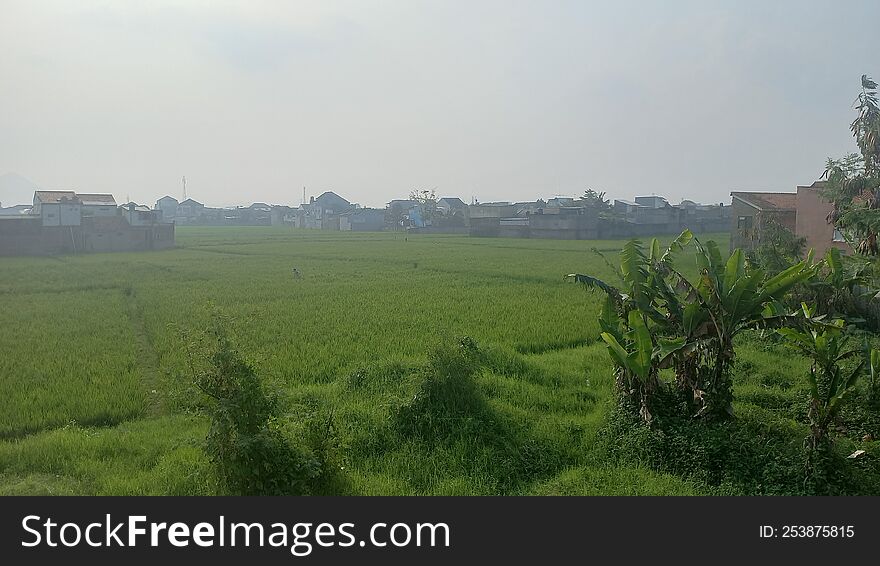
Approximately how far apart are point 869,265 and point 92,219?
28.3 metres

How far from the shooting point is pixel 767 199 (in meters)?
28.3

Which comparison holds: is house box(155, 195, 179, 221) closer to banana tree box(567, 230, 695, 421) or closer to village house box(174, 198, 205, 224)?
village house box(174, 198, 205, 224)

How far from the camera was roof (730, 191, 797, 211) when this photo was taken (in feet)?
88.4

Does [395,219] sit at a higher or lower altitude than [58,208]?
higher

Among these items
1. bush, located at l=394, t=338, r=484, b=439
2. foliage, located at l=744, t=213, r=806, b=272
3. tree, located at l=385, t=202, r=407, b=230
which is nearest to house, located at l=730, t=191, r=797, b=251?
foliage, located at l=744, t=213, r=806, b=272

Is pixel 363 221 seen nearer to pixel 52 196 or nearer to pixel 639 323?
pixel 52 196

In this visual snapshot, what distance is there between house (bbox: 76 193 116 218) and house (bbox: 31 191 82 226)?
0.39 meters

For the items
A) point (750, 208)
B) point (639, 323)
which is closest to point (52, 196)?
point (639, 323)

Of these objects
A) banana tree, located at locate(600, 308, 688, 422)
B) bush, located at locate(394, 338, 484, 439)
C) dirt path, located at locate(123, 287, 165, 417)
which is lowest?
dirt path, located at locate(123, 287, 165, 417)

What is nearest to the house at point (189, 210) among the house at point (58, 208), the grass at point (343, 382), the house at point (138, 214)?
the house at point (138, 214)

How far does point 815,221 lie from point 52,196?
2628cm

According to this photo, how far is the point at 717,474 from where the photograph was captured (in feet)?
17.3

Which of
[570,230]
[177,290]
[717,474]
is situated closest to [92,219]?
[177,290]

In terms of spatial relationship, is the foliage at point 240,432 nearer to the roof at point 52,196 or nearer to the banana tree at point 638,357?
the banana tree at point 638,357
